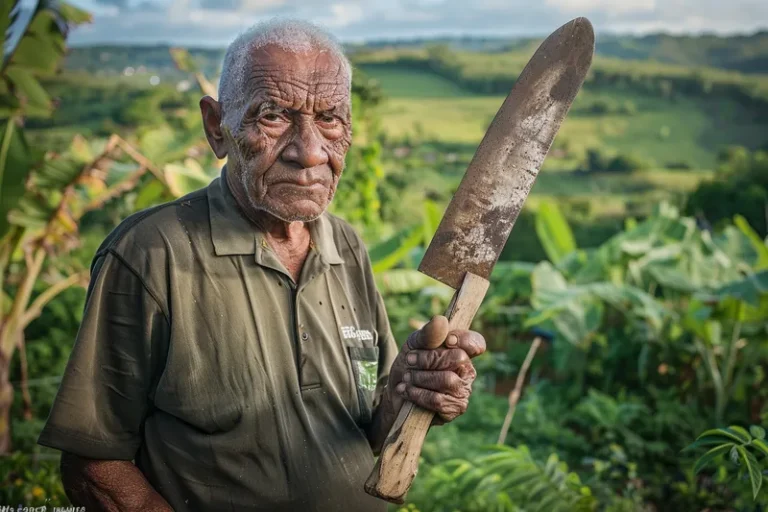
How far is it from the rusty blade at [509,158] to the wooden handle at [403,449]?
91 mm

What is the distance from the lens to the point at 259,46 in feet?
5.39

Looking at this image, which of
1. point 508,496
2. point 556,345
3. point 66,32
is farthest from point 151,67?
point 508,496

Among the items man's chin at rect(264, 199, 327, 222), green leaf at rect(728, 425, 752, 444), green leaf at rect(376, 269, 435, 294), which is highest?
man's chin at rect(264, 199, 327, 222)

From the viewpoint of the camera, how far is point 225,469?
1.65 m

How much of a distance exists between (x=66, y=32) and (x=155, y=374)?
326cm

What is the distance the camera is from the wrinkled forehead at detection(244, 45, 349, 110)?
163cm

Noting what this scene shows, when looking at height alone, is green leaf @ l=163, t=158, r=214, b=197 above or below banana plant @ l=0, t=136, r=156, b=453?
above

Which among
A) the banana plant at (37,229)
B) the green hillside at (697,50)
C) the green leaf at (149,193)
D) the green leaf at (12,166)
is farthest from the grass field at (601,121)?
the green leaf at (12,166)

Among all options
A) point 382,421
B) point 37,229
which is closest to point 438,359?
point 382,421

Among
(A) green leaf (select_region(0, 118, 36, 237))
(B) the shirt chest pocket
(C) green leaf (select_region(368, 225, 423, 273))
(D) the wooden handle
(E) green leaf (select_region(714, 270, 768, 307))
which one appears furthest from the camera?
(C) green leaf (select_region(368, 225, 423, 273))

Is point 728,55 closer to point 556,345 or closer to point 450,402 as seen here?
point 556,345

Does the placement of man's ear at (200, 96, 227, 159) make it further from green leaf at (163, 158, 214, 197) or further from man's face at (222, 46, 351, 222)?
green leaf at (163, 158, 214, 197)

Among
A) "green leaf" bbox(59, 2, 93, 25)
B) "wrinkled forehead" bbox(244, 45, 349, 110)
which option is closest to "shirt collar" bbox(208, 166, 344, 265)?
"wrinkled forehead" bbox(244, 45, 349, 110)

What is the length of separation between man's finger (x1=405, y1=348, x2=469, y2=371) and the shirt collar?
355 millimetres
